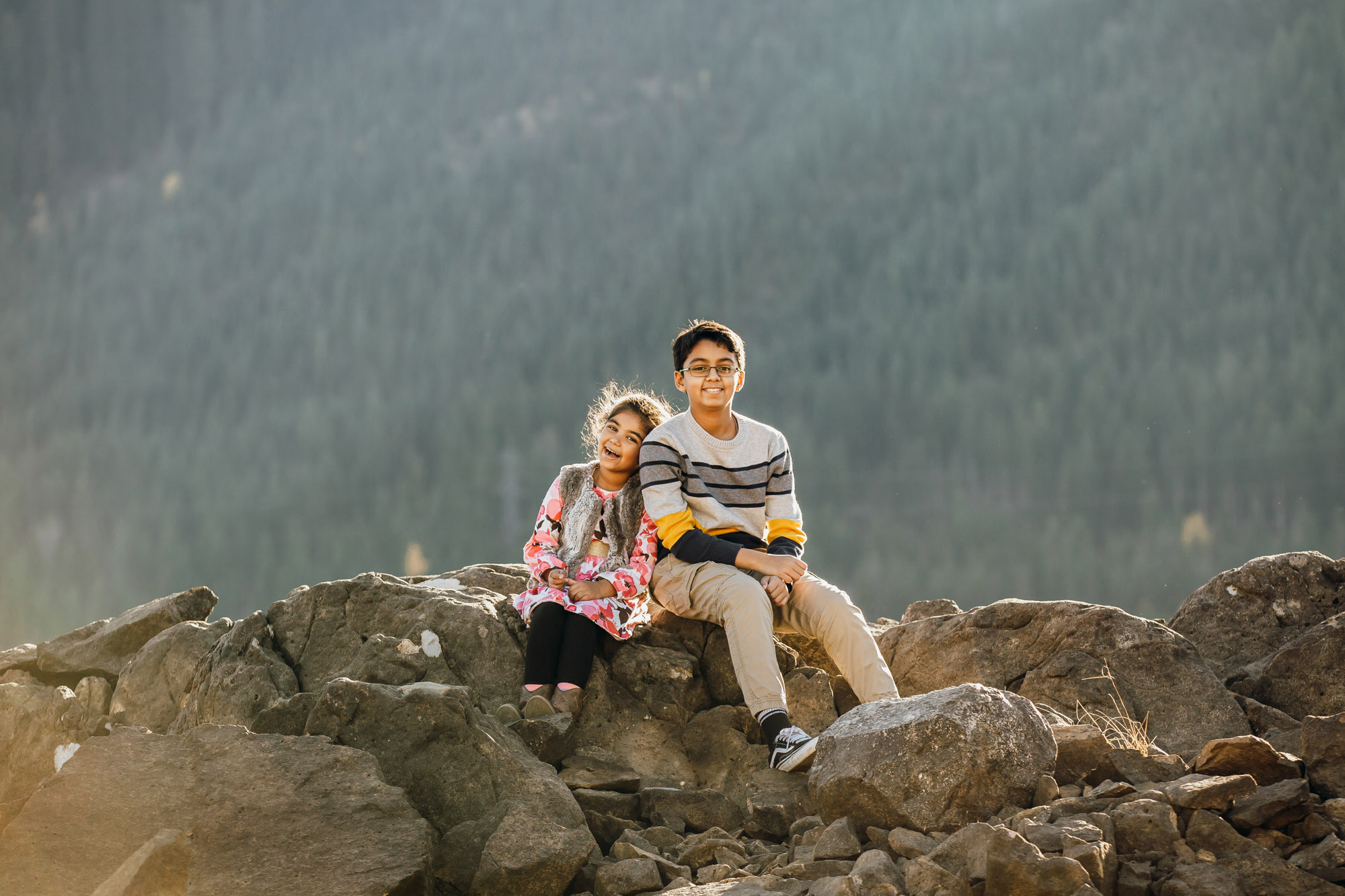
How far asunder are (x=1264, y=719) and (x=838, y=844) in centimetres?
349

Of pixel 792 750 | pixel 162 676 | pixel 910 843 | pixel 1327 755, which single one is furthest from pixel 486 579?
pixel 1327 755

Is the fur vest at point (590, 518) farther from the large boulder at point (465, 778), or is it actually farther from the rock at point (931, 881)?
the rock at point (931, 881)

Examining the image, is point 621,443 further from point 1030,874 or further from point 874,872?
point 1030,874

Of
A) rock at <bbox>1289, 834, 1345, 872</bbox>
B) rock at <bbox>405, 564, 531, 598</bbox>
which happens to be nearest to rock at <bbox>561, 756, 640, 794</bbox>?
rock at <bbox>405, 564, 531, 598</bbox>

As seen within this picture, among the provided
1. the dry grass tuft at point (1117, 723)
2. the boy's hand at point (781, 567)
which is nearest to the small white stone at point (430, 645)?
the boy's hand at point (781, 567)

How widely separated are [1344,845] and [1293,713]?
2.74 m

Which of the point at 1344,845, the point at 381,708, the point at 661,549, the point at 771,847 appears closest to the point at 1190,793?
the point at 1344,845

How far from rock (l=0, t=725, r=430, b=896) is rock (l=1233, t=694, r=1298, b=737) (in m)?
5.14

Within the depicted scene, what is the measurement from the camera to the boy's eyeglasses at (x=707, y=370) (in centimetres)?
675

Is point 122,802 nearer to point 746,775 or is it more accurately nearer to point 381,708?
point 381,708

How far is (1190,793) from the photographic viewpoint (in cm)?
462

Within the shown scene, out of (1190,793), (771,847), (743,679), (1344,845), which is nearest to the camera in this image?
(1344,845)

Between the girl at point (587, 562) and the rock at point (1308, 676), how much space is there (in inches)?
164

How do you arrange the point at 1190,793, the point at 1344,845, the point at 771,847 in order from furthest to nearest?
the point at 771,847 < the point at 1190,793 < the point at 1344,845
